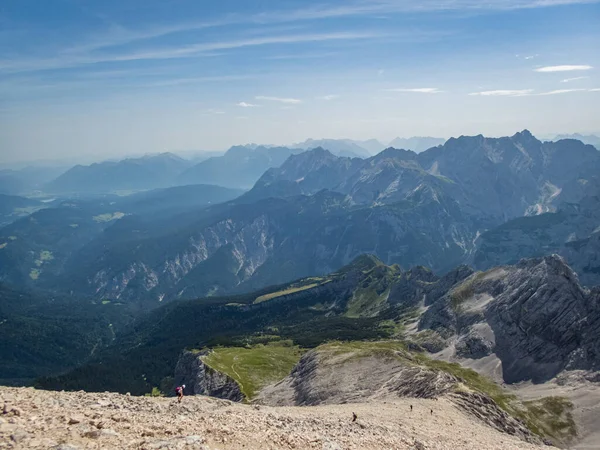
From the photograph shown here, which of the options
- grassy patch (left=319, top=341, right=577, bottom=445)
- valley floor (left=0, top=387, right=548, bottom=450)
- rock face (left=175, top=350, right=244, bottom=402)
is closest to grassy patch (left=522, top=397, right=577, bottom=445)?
grassy patch (left=319, top=341, right=577, bottom=445)

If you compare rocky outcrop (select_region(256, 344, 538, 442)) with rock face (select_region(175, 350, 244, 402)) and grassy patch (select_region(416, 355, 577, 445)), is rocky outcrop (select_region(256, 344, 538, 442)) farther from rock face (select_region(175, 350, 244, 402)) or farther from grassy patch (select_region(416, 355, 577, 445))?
grassy patch (select_region(416, 355, 577, 445))

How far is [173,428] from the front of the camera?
109ft

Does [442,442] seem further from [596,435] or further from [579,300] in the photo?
[579,300]

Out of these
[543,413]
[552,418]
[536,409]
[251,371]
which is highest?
[552,418]

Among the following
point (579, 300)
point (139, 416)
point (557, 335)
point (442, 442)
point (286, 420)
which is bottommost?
point (557, 335)

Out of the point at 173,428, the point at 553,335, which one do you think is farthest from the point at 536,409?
the point at 173,428

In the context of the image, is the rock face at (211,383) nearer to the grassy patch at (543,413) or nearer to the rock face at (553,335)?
the grassy patch at (543,413)

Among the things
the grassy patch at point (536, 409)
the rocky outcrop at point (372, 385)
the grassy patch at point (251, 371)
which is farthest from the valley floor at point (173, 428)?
the grassy patch at point (251, 371)

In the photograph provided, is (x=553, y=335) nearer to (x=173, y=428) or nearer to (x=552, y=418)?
(x=552, y=418)

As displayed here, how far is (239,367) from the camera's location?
616 feet

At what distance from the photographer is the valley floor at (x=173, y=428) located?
91.8ft

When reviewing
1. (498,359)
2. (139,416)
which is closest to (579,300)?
(498,359)

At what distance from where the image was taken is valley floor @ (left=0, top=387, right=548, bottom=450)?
91.8 ft

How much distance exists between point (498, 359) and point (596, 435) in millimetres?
66358
